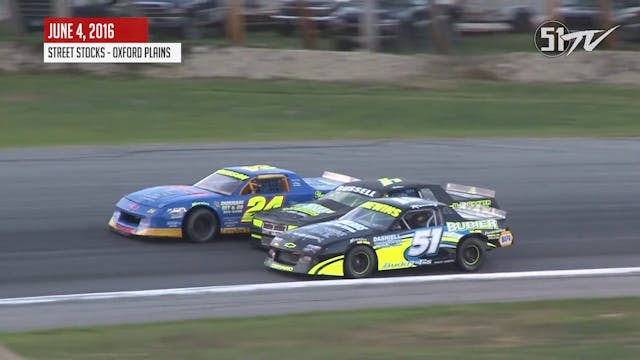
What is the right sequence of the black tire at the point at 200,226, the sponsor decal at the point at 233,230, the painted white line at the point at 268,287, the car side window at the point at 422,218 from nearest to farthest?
the painted white line at the point at 268,287
the car side window at the point at 422,218
the black tire at the point at 200,226
the sponsor decal at the point at 233,230

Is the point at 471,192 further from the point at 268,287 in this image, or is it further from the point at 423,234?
the point at 268,287

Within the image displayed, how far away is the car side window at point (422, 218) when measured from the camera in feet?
44.9

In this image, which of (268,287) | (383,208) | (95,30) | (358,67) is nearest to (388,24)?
(358,67)

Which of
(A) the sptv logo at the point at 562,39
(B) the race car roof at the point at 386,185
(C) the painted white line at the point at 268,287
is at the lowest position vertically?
(C) the painted white line at the point at 268,287

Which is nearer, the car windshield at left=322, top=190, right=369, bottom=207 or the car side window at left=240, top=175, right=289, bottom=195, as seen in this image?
the car windshield at left=322, top=190, right=369, bottom=207

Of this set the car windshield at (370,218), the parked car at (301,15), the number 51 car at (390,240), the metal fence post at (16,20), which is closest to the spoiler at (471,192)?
the number 51 car at (390,240)

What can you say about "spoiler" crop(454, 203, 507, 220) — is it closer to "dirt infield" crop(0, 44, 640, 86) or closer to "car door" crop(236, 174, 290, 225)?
"car door" crop(236, 174, 290, 225)

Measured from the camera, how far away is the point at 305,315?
10.7 metres

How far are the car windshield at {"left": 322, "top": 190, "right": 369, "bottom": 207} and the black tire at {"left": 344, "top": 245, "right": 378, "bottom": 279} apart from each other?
165 centimetres

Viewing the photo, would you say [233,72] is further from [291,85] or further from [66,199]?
[66,199]

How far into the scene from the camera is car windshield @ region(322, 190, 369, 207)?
1486 cm

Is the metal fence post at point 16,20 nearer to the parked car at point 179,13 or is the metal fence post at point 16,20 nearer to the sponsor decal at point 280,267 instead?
the parked car at point 179,13

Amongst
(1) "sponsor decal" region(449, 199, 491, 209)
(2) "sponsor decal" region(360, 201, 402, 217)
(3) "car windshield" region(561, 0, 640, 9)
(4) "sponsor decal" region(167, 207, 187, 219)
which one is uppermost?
(3) "car windshield" region(561, 0, 640, 9)

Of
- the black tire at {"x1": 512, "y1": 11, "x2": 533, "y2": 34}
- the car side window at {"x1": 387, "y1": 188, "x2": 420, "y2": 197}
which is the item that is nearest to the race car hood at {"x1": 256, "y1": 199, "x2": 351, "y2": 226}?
the car side window at {"x1": 387, "y1": 188, "x2": 420, "y2": 197}
